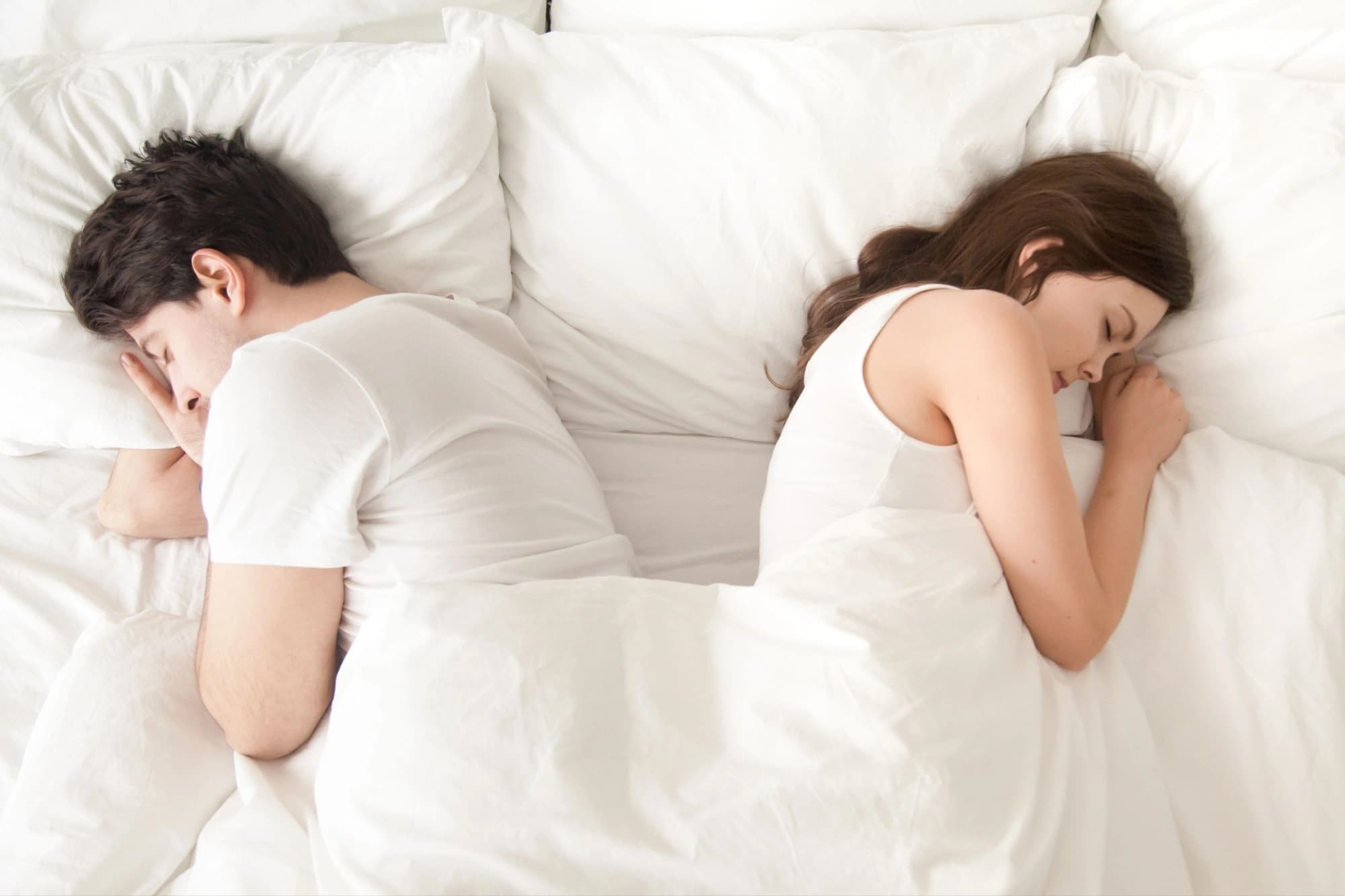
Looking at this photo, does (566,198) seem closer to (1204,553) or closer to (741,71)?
(741,71)

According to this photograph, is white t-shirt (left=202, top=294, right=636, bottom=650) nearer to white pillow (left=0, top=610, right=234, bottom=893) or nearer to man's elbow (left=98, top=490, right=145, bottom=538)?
white pillow (left=0, top=610, right=234, bottom=893)

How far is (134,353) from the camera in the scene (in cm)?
114

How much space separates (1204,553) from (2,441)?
1.47m

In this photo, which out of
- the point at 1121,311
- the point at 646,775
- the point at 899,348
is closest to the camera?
the point at 646,775

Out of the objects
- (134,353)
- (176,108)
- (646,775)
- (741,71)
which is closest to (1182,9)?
(741,71)

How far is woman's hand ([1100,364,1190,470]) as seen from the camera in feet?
3.43

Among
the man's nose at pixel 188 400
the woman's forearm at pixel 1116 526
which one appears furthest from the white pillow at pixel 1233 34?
the man's nose at pixel 188 400

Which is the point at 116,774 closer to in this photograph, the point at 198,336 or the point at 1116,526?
the point at 198,336

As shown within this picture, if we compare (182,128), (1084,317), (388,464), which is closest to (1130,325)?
(1084,317)

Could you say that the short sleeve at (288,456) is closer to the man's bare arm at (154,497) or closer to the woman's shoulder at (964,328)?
the man's bare arm at (154,497)

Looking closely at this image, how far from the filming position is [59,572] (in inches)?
43.6

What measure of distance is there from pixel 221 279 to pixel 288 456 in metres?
0.38

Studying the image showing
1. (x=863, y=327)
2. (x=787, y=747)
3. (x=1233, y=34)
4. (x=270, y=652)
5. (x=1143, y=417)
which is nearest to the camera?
(x=787, y=747)

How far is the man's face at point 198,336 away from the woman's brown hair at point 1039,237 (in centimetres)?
69
